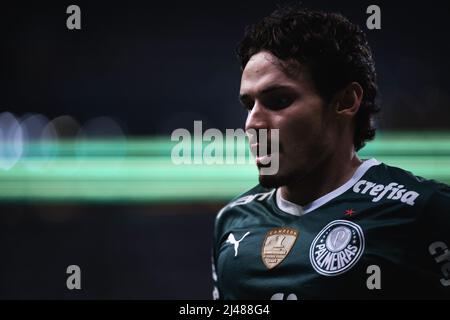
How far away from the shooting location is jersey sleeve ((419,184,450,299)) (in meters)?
1.72

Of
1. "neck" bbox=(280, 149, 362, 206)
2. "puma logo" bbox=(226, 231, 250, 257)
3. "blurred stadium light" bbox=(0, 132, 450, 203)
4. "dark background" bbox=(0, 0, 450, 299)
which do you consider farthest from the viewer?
"dark background" bbox=(0, 0, 450, 299)

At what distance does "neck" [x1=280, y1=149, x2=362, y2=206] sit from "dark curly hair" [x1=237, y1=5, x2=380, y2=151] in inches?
6.1

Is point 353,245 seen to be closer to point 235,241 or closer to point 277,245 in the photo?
point 277,245

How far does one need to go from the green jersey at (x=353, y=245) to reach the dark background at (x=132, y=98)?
9.20 ft

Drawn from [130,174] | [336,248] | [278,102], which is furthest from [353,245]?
[130,174]

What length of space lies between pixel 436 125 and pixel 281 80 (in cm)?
309

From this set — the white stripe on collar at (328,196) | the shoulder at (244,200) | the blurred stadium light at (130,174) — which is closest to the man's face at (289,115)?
the white stripe on collar at (328,196)

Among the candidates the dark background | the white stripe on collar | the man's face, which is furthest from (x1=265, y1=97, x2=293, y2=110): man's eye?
the dark background

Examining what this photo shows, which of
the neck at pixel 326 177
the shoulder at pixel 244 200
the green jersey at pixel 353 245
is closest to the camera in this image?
the green jersey at pixel 353 245

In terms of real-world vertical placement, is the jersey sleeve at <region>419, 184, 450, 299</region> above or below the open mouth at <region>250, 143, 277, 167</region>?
below

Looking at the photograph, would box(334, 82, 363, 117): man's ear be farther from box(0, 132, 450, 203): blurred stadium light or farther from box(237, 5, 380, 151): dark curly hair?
box(0, 132, 450, 203): blurred stadium light

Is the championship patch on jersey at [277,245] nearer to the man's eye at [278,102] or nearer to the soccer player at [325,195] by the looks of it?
the soccer player at [325,195]

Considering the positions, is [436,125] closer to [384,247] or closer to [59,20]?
[384,247]

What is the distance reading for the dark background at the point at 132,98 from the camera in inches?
184
